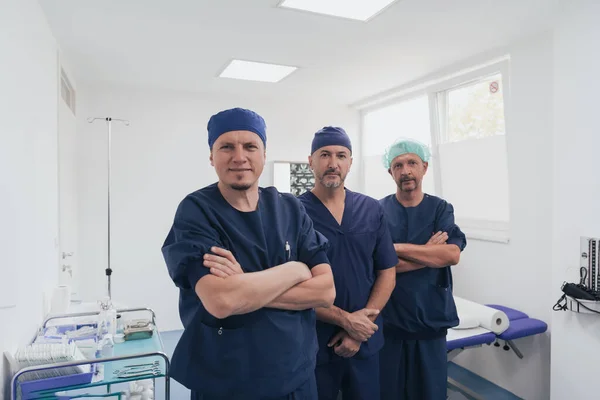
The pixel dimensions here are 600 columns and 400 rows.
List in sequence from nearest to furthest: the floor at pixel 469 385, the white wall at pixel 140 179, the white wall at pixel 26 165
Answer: the white wall at pixel 26 165 < the floor at pixel 469 385 < the white wall at pixel 140 179

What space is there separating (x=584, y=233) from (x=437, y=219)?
A: 0.81 meters

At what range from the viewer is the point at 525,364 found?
10.2 ft

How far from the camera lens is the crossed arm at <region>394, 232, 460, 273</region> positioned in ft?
6.46

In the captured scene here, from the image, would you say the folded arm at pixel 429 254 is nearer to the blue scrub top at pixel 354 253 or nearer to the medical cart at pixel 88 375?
the blue scrub top at pixel 354 253

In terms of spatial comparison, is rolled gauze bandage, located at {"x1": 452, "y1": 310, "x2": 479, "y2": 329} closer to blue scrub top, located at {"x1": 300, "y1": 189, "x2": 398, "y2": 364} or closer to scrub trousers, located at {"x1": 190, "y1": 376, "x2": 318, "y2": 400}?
blue scrub top, located at {"x1": 300, "y1": 189, "x2": 398, "y2": 364}

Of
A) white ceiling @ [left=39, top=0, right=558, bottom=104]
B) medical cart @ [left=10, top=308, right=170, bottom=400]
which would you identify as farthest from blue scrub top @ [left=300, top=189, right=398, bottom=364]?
white ceiling @ [left=39, top=0, right=558, bottom=104]

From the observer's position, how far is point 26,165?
200cm

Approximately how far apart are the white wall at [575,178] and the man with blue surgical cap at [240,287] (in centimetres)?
162

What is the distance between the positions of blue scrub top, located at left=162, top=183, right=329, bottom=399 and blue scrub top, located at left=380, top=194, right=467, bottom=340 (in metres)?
0.75

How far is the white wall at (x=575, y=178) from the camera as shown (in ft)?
7.30

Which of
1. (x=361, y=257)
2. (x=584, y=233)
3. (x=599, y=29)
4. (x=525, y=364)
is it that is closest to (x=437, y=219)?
(x=361, y=257)

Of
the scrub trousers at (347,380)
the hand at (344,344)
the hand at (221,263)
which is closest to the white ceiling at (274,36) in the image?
the hand at (221,263)

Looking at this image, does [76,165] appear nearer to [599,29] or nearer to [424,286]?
[424,286]

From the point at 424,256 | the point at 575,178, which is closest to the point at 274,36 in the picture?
the point at 424,256
